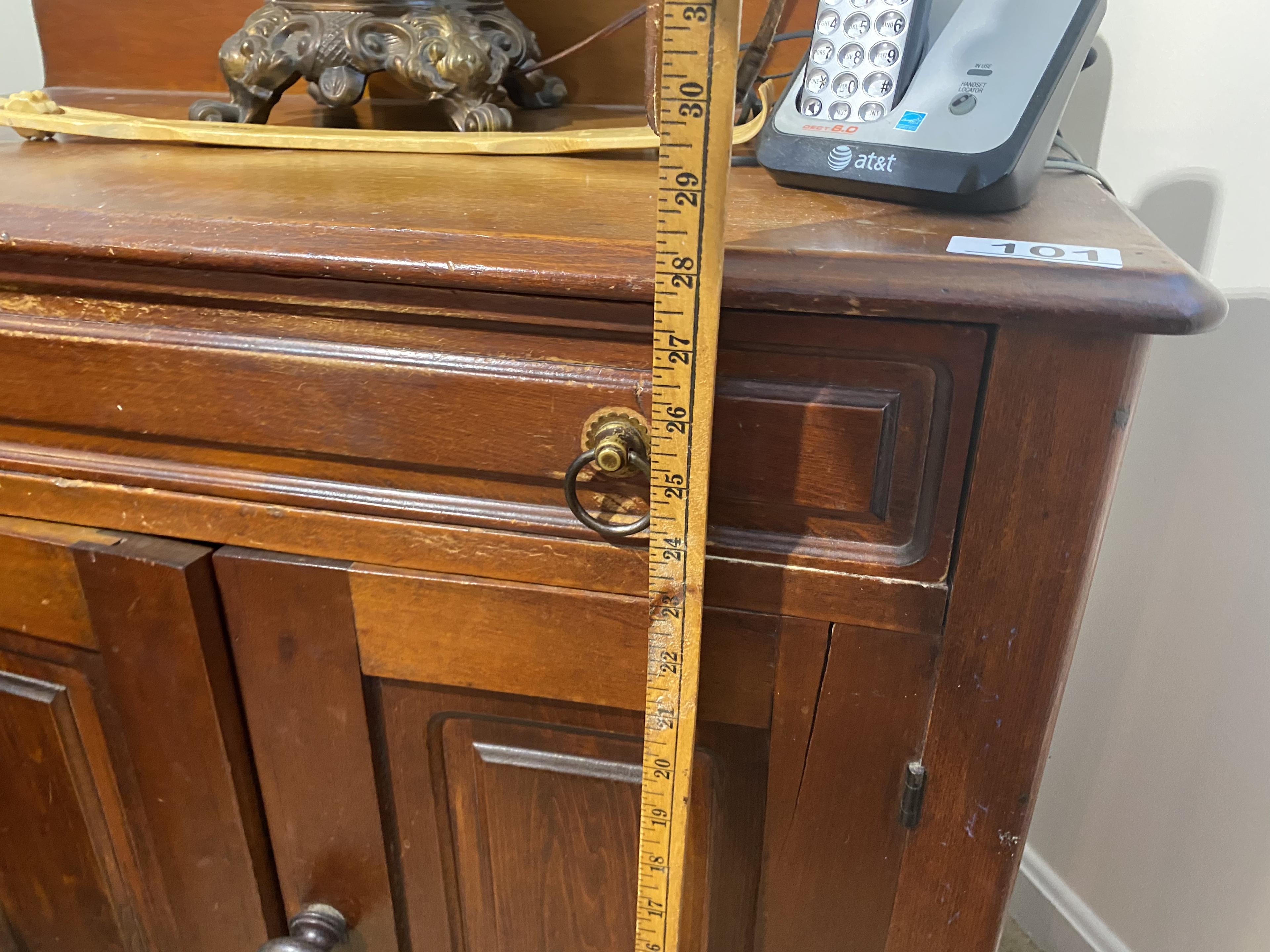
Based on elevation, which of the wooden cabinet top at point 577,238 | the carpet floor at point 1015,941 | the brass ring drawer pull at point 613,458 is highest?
the wooden cabinet top at point 577,238

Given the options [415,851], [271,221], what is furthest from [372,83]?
[415,851]

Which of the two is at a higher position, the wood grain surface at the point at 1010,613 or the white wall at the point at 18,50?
the white wall at the point at 18,50

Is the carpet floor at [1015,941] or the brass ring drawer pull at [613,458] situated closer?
the brass ring drawer pull at [613,458]

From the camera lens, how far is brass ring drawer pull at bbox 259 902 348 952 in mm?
625

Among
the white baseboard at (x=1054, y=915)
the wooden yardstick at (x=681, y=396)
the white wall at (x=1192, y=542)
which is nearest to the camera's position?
the wooden yardstick at (x=681, y=396)

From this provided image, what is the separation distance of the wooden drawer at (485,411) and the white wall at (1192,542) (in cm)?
51

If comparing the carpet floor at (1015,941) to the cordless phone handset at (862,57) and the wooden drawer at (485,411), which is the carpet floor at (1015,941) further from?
the cordless phone handset at (862,57)

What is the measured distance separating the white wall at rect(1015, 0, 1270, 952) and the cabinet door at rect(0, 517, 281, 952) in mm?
830

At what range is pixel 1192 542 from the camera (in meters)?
0.83

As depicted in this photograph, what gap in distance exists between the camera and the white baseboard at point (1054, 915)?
3.35 ft

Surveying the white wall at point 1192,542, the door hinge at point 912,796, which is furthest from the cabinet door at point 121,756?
the white wall at point 1192,542

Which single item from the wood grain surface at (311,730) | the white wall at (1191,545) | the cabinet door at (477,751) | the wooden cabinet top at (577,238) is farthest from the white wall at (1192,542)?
the wood grain surface at (311,730)

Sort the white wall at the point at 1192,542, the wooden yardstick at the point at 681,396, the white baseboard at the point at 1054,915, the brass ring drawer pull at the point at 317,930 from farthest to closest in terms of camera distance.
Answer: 1. the white baseboard at the point at 1054,915
2. the white wall at the point at 1192,542
3. the brass ring drawer pull at the point at 317,930
4. the wooden yardstick at the point at 681,396

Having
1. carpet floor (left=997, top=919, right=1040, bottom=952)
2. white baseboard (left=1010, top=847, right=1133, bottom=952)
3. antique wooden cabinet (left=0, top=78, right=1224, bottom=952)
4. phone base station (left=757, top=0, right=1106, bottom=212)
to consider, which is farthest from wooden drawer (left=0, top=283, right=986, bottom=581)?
carpet floor (left=997, top=919, right=1040, bottom=952)
